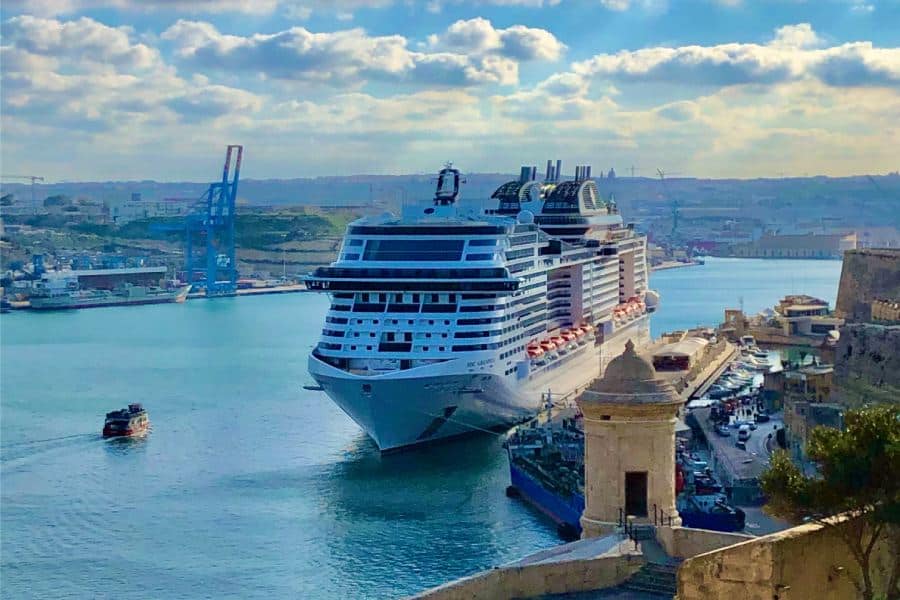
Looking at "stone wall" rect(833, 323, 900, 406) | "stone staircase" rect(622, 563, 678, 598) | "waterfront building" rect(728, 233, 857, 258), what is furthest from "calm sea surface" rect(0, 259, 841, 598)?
"waterfront building" rect(728, 233, 857, 258)

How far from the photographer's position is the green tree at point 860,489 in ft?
12.9

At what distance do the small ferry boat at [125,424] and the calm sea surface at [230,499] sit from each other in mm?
243

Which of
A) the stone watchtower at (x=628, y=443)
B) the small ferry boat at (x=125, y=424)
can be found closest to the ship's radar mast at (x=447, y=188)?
the small ferry boat at (x=125, y=424)

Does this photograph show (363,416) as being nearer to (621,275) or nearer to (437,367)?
(437,367)

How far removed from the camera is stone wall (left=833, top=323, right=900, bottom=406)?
17.0m

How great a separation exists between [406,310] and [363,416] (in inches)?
62.8

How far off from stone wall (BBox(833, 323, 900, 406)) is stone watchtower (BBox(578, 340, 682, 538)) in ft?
40.1

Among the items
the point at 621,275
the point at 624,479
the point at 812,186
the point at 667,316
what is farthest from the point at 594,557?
the point at 812,186

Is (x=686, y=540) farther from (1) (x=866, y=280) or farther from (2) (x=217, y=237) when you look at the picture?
(2) (x=217, y=237)

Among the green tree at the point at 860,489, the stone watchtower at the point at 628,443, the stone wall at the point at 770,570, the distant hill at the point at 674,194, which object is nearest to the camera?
the stone wall at the point at 770,570

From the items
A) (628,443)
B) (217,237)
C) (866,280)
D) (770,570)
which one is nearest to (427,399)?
(866,280)

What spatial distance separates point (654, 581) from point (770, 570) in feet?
1.91

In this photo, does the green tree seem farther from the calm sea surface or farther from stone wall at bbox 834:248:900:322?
stone wall at bbox 834:248:900:322

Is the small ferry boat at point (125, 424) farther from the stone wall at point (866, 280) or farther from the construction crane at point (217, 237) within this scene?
the construction crane at point (217, 237)
